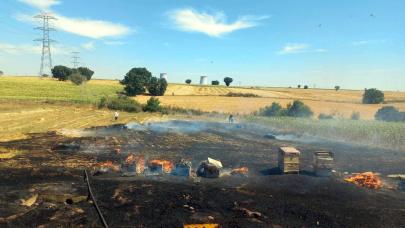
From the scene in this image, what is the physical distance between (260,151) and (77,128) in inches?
745

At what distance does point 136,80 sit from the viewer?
3071 inches

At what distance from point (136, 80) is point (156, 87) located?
527 centimetres

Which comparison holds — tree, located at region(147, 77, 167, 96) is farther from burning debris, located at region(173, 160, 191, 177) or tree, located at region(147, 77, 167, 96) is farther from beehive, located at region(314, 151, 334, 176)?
beehive, located at region(314, 151, 334, 176)

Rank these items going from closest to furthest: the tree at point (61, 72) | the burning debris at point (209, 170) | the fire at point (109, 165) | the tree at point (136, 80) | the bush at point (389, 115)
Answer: the burning debris at point (209, 170), the fire at point (109, 165), the bush at point (389, 115), the tree at point (136, 80), the tree at point (61, 72)

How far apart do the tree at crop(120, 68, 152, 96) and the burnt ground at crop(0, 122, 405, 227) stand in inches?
2069

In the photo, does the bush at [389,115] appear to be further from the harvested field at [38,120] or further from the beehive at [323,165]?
the beehive at [323,165]

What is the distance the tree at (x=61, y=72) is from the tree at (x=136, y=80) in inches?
1399

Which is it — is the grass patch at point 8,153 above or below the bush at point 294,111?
below

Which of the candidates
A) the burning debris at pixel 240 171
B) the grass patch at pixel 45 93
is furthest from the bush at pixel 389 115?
the grass patch at pixel 45 93

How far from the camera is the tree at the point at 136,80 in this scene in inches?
3076

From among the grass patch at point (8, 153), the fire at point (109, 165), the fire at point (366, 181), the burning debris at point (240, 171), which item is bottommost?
the grass patch at point (8, 153)

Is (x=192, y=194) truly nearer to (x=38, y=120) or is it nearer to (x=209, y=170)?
(x=209, y=170)

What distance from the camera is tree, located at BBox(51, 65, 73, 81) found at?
10744cm

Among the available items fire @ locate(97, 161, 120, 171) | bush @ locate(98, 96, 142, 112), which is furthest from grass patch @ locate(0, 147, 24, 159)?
bush @ locate(98, 96, 142, 112)
